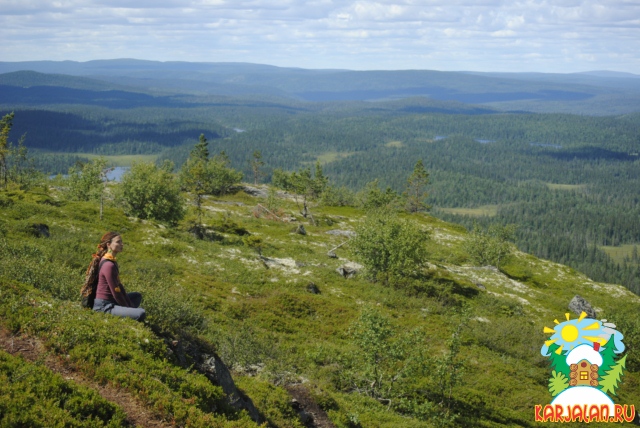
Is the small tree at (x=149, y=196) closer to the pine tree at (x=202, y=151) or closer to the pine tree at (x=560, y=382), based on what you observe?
the pine tree at (x=560, y=382)

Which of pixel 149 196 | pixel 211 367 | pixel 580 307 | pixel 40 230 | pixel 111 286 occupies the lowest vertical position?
pixel 580 307

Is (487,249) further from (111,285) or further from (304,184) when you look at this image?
(111,285)

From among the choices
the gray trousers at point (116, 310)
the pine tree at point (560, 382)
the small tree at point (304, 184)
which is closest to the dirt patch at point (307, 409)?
the gray trousers at point (116, 310)

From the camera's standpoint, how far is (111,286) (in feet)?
43.2

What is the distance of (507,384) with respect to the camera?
1015 inches

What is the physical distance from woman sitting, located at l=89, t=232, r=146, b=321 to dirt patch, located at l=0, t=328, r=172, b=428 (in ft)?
7.49

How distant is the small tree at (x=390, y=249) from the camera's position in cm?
4172

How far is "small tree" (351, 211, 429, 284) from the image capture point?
41.7m

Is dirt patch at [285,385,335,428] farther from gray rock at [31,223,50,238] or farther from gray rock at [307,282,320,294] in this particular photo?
gray rock at [31,223,50,238]

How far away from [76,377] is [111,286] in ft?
9.92

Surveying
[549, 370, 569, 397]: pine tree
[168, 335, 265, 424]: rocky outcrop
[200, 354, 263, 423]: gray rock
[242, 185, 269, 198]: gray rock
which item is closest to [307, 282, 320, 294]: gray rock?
[549, 370, 569, 397]: pine tree

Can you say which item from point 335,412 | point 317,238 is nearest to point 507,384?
point 335,412

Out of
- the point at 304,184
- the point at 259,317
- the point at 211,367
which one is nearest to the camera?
the point at 211,367

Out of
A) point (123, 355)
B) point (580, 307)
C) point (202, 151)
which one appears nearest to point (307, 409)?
point (123, 355)
